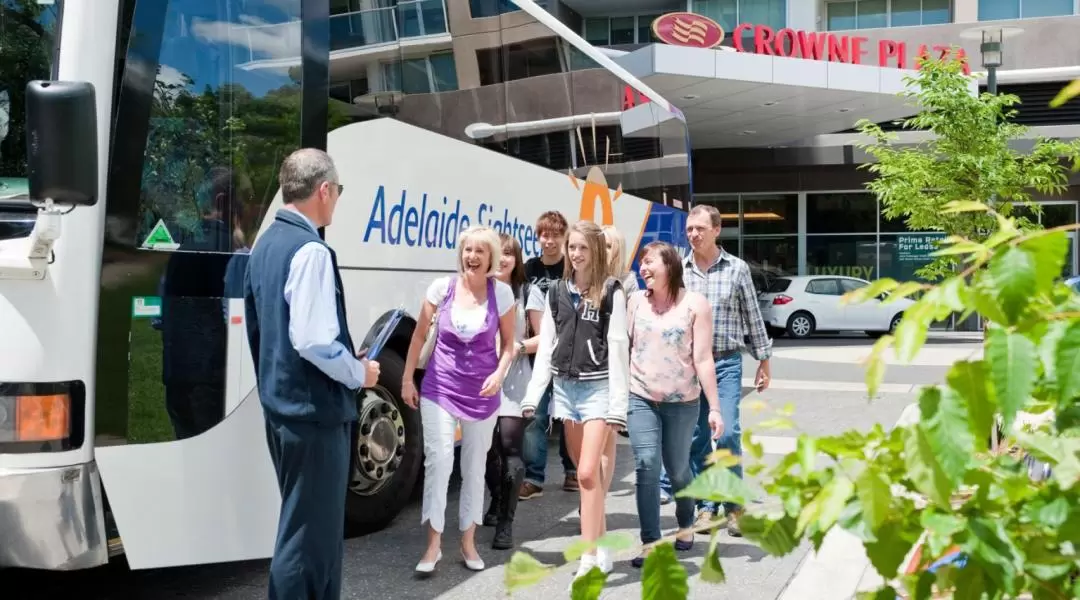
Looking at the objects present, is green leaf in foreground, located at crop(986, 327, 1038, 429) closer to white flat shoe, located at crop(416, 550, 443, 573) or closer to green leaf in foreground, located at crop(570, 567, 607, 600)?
green leaf in foreground, located at crop(570, 567, 607, 600)

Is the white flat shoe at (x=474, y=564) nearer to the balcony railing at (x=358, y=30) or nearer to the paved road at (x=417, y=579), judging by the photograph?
the paved road at (x=417, y=579)

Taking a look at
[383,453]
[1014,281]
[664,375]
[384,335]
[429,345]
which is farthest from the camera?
[383,453]

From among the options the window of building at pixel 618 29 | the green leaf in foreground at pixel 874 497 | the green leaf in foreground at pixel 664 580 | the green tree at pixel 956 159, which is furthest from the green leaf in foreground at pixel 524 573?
the window of building at pixel 618 29

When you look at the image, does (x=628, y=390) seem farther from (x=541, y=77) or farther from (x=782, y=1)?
(x=782, y=1)

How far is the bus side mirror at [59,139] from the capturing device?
3.59 meters

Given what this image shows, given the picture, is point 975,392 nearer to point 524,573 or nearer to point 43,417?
point 524,573

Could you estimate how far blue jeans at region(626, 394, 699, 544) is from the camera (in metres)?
5.57

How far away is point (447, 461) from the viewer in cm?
565

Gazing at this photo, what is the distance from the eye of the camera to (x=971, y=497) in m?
1.24

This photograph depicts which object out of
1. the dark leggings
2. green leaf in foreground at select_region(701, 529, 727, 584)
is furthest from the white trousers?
green leaf in foreground at select_region(701, 529, 727, 584)

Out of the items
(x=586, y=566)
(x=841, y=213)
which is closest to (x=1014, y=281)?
(x=586, y=566)

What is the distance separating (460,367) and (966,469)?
467cm

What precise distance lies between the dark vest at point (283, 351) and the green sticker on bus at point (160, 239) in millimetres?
608

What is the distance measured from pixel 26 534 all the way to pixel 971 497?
385 cm
